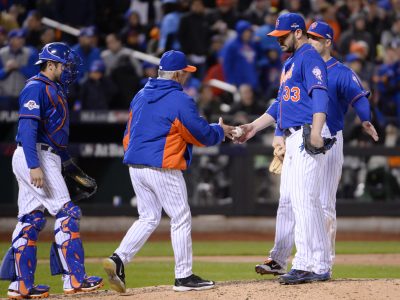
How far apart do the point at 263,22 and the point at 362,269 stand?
7.78 metres

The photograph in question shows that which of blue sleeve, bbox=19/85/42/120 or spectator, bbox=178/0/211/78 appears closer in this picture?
blue sleeve, bbox=19/85/42/120

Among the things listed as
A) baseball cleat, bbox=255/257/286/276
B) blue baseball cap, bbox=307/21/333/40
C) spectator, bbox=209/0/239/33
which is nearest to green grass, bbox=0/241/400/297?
baseball cleat, bbox=255/257/286/276

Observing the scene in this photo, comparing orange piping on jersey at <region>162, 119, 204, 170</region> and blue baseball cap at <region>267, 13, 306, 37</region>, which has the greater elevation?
blue baseball cap at <region>267, 13, 306, 37</region>

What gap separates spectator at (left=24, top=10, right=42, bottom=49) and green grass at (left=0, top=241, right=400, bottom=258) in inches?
140

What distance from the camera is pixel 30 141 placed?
26.4 ft

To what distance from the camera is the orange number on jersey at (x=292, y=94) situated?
788 centimetres

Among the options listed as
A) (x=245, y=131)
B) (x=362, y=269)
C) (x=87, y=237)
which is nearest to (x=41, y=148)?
(x=245, y=131)

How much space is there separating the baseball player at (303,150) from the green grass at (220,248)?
5003 millimetres

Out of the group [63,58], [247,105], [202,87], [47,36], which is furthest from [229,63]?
[63,58]

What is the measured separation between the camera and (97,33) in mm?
16906

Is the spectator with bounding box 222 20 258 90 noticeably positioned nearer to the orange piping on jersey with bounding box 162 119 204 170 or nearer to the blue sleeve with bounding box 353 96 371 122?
the blue sleeve with bounding box 353 96 371 122

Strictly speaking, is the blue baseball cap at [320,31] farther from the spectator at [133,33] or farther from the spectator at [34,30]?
the spectator at [133,33]

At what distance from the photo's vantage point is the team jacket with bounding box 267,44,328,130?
25.3 feet

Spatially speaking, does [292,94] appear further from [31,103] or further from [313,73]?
[31,103]
